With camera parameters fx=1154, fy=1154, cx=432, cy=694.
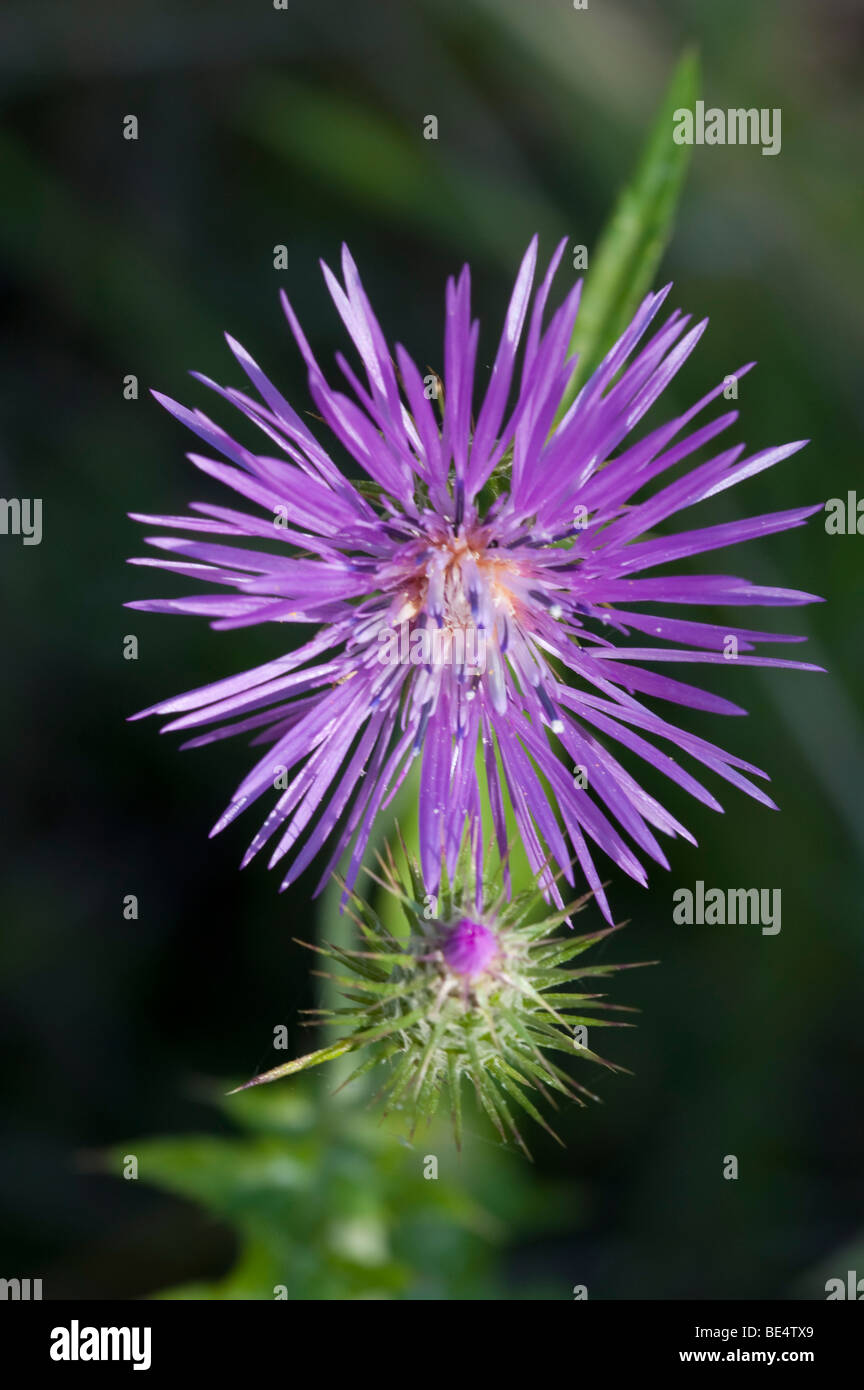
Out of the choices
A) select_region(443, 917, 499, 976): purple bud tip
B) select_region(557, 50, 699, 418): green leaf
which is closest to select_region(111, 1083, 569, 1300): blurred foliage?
select_region(443, 917, 499, 976): purple bud tip

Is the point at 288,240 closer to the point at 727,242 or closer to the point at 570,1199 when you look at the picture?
the point at 727,242

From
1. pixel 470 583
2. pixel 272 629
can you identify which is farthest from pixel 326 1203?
pixel 470 583

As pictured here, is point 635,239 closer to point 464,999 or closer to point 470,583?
point 470,583

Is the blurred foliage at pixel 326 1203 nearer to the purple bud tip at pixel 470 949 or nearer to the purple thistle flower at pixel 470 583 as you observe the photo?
the purple bud tip at pixel 470 949

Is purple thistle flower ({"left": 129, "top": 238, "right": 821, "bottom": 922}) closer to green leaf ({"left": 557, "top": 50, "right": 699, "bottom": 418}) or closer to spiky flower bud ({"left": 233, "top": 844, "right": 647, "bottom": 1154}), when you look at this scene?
spiky flower bud ({"left": 233, "top": 844, "right": 647, "bottom": 1154})

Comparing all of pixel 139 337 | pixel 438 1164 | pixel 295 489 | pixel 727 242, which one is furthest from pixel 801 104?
pixel 438 1164
